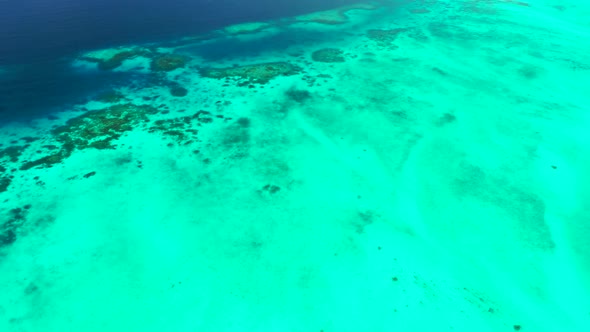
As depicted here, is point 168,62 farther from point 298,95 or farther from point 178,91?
point 298,95

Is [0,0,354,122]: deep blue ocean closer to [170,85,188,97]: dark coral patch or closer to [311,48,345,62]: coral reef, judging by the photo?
[170,85,188,97]: dark coral patch

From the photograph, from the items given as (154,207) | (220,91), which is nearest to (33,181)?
(154,207)

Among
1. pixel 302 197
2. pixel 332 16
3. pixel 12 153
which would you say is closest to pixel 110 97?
pixel 12 153

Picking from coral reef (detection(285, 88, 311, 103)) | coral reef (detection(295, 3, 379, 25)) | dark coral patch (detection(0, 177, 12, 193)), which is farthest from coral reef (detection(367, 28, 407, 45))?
dark coral patch (detection(0, 177, 12, 193))

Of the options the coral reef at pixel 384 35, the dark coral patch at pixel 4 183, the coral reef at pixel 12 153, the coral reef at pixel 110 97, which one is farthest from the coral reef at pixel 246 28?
the dark coral patch at pixel 4 183

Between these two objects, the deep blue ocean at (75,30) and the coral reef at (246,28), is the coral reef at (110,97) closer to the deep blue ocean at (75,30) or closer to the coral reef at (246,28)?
the deep blue ocean at (75,30)

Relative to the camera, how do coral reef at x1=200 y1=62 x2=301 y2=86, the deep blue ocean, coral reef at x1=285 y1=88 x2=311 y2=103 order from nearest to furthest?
the deep blue ocean → coral reef at x1=285 y1=88 x2=311 y2=103 → coral reef at x1=200 y1=62 x2=301 y2=86

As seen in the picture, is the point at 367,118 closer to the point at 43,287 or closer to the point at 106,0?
the point at 43,287
